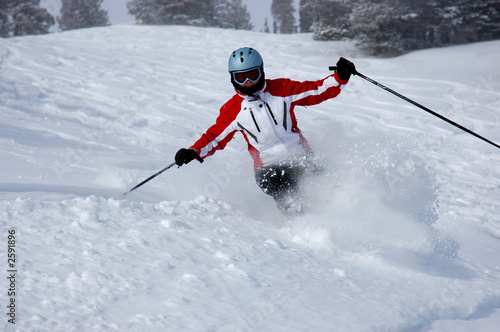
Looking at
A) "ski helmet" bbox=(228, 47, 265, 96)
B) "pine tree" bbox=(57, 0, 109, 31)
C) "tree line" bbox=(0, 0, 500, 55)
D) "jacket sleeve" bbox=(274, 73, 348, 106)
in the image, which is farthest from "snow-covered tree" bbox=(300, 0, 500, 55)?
"pine tree" bbox=(57, 0, 109, 31)

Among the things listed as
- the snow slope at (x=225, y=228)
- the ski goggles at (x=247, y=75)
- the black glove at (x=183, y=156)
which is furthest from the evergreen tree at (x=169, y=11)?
Result: the black glove at (x=183, y=156)

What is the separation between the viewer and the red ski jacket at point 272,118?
422 cm

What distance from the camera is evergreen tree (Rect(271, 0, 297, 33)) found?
149 ft

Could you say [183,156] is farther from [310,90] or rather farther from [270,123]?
[310,90]

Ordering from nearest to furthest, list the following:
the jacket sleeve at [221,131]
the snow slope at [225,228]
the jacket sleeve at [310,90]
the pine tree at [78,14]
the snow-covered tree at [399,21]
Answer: the snow slope at [225,228], the jacket sleeve at [310,90], the jacket sleeve at [221,131], the snow-covered tree at [399,21], the pine tree at [78,14]

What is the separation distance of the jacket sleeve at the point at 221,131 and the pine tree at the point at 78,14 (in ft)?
145

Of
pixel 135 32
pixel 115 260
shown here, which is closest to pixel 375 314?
pixel 115 260

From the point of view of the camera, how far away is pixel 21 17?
2945 cm

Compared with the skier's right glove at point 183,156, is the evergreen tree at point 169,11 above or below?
above

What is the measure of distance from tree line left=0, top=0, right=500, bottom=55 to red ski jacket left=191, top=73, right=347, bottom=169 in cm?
1601

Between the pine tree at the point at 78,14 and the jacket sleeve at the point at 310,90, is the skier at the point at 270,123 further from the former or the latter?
the pine tree at the point at 78,14

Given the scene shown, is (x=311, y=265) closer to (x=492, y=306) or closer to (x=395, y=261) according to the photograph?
(x=395, y=261)

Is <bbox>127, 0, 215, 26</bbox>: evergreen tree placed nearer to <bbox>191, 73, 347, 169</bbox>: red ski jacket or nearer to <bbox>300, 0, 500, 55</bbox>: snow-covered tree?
<bbox>300, 0, 500, 55</bbox>: snow-covered tree

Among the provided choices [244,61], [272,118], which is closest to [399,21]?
[272,118]
